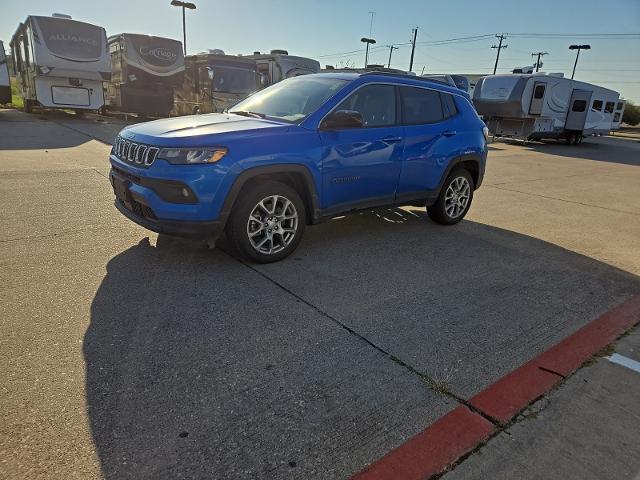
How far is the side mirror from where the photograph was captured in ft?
14.4

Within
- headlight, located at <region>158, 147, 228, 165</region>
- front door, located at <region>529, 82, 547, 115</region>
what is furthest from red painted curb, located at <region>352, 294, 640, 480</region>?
front door, located at <region>529, 82, 547, 115</region>

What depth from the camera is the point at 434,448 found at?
7.44 feet

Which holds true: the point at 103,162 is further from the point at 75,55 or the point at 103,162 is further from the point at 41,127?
the point at 75,55

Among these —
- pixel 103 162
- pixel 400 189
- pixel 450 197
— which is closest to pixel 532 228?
pixel 450 197

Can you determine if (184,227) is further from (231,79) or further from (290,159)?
(231,79)

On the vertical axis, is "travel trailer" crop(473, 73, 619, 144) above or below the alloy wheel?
above

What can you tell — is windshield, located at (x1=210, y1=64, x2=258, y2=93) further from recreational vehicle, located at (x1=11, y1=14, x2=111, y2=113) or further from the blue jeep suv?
the blue jeep suv

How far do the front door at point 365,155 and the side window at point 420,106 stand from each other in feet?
0.59

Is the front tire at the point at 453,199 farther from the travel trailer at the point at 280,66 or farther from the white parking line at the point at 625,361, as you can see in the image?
the travel trailer at the point at 280,66

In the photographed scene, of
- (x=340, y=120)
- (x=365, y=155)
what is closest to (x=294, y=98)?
(x=340, y=120)

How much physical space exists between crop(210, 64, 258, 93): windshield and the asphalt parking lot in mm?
11955

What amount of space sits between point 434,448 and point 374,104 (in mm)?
3653

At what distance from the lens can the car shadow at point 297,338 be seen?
2.21 m

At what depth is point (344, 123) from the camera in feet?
14.6
